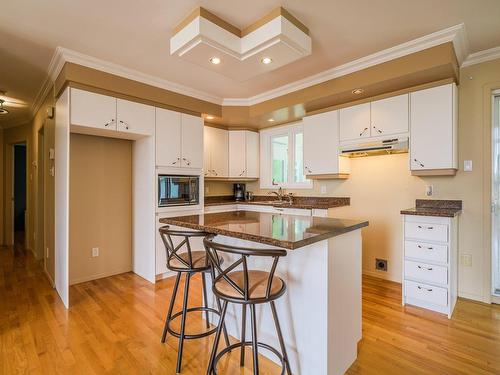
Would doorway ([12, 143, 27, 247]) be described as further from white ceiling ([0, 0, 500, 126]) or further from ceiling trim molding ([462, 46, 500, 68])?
ceiling trim molding ([462, 46, 500, 68])

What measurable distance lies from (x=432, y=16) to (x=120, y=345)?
136 inches

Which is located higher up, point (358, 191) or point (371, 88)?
point (371, 88)

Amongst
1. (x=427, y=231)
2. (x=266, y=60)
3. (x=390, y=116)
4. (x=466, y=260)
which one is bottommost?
(x=466, y=260)

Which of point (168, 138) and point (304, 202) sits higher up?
point (168, 138)

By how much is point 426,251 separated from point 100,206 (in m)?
3.70

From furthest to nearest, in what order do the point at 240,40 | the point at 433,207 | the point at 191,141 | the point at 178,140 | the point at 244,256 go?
the point at 191,141 < the point at 178,140 < the point at 433,207 < the point at 240,40 < the point at 244,256

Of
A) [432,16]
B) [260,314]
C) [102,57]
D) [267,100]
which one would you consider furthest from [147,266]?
[432,16]

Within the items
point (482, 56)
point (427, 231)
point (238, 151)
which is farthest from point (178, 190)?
point (482, 56)

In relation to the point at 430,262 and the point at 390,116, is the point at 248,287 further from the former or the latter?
the point at 390,116

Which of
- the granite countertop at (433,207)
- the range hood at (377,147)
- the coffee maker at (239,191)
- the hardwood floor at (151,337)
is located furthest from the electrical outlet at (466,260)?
the coffee maker at (239,191)

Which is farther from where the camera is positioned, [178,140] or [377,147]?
[178,140]

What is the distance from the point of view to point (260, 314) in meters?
1.91

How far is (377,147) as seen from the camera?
3.02 metres

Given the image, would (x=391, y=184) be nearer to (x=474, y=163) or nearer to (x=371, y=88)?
(x=474, y=163)
